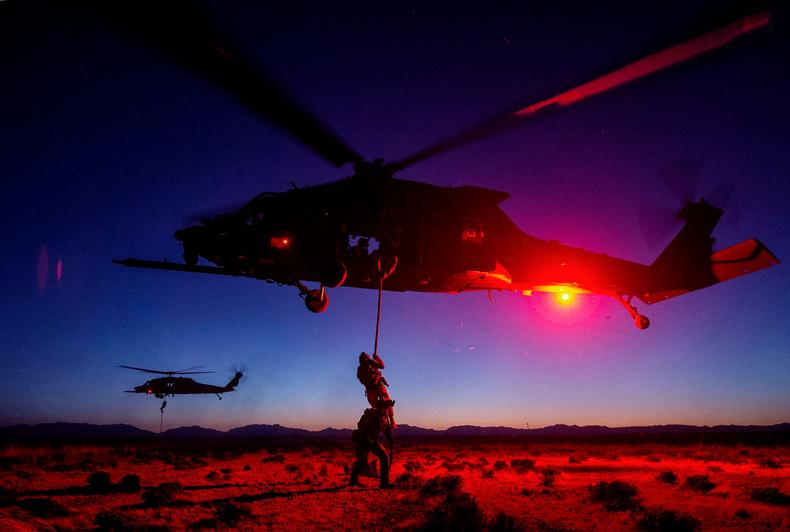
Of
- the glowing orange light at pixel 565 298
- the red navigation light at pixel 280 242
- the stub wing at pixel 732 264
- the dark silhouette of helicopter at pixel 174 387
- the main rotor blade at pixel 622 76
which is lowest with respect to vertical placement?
the dark silhouette of helicopter at pixel 174 387

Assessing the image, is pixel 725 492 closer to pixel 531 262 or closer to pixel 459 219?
pixel 531 262

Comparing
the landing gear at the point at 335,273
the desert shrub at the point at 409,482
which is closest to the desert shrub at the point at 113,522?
the landing gear at the point at 335,273

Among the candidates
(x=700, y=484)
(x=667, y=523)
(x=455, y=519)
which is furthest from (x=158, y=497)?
(x=700, y=484)

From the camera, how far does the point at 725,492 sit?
33.4ft

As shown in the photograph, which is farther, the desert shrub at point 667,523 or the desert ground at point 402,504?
the desert ground at point 402,504

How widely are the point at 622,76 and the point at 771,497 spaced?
29.9 feet

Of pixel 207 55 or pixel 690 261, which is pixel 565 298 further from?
pixel 207 55

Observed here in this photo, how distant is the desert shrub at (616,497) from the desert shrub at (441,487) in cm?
300

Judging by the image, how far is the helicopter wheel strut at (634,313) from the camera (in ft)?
43.9

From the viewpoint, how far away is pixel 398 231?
9859 millimetres

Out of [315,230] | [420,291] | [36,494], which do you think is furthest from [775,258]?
[36,494]

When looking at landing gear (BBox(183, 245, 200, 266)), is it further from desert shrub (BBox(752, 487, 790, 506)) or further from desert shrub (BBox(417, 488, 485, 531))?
desert shrub (BBox(752, 487, 790, 506))

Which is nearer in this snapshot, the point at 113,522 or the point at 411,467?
the point at 113,522

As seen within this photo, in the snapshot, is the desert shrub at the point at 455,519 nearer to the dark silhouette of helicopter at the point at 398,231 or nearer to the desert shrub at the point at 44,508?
the dark silhouette of helicopter at the point at 398,231
